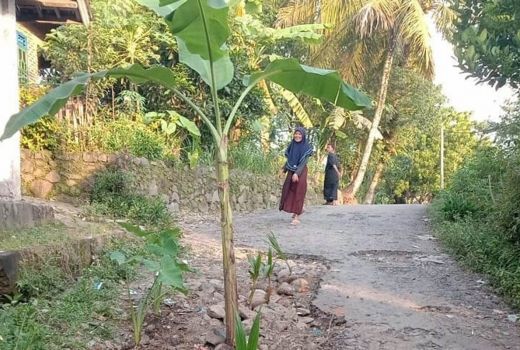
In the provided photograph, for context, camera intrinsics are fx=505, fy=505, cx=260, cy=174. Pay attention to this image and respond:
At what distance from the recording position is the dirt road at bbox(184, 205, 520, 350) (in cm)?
361

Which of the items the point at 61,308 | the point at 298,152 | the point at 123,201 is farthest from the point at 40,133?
the point at 61,308

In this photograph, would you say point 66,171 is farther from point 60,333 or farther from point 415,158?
point 415,158

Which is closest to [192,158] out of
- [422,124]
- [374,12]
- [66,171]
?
[66,171]

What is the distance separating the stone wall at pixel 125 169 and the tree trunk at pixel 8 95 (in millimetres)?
2021

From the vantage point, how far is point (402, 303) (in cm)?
431

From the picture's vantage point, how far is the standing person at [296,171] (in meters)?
8.17

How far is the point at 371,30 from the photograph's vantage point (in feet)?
51.9

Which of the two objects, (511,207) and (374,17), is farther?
(374,17)

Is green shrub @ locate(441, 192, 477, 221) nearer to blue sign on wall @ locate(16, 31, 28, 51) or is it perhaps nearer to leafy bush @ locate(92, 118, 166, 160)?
leafy bush @ locate(92, 118, 166, 160)

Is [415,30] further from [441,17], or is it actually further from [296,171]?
[296,171]

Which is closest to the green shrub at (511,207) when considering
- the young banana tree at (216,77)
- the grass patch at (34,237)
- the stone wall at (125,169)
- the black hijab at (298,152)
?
the young banana tree at (216,77)

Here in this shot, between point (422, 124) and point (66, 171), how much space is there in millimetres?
15941

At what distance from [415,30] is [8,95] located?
12940mm

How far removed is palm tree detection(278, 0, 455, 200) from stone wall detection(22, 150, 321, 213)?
744 cm
